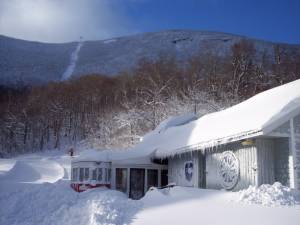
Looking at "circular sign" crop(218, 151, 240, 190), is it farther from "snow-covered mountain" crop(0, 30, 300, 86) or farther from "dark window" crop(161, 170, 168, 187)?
"snow-covered mountain" crop(0, 30, 300, 86)

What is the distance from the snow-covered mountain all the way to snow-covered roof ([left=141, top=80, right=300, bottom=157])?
56007mm

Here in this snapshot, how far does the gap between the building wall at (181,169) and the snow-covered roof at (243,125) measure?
0.65 meters

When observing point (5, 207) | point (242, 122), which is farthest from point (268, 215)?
point (5, 207)

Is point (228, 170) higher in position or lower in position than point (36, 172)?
higher

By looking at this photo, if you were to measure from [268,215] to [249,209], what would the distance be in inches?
25.2

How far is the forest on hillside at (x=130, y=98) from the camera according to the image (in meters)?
34.4

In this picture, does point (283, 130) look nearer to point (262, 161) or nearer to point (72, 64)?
point (262, 161)

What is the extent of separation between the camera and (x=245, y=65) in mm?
37469

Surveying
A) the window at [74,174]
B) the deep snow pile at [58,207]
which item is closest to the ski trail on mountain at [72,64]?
the window at [74,174]

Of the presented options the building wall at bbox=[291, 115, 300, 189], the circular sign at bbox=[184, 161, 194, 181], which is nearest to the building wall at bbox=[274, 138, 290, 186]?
the building wall at bbox=[291, 115, 300, 189]

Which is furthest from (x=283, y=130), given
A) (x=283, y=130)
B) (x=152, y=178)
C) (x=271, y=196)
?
(x=152, y=178)

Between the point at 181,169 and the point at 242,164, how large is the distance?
182 inches

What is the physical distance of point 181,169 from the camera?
15609 millimetres

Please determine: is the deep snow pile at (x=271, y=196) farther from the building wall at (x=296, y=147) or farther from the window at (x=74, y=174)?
the window at (x=74, y=174)
